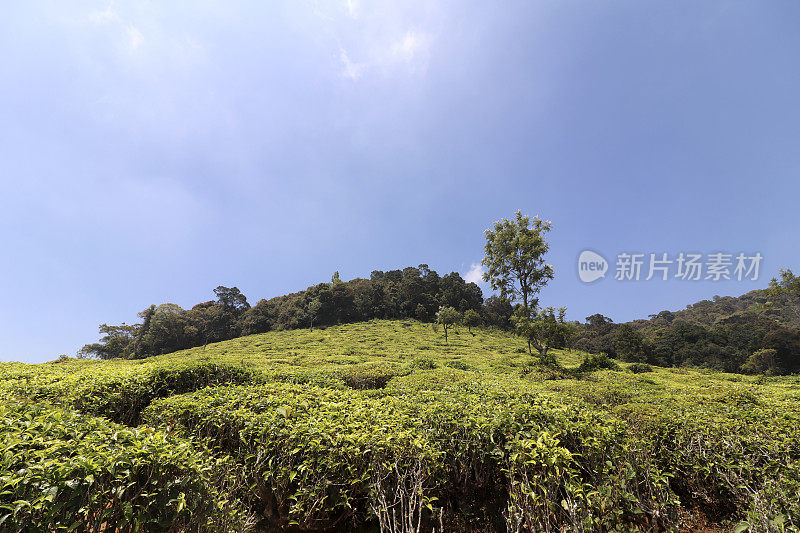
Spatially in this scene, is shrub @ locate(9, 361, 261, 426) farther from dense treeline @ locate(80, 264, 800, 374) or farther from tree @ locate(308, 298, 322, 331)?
tree @ locate(308, 298, 322, 331)

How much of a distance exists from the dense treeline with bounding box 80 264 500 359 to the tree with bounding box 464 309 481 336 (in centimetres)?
510

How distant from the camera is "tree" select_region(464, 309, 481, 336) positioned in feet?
154

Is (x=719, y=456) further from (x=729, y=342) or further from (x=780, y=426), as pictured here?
(x=729, y=342)

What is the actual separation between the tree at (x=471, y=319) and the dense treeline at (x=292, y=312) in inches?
201

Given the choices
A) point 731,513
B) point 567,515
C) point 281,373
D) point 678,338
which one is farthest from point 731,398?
point 678,338

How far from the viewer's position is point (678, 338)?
143 feet

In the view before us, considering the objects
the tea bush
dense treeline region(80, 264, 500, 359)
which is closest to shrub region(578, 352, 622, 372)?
the tea bush

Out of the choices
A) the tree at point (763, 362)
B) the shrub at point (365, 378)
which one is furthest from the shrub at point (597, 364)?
the tree at point (763, 362)

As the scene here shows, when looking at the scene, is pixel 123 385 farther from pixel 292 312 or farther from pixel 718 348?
pixel 718 348

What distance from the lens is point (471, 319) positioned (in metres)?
48.8

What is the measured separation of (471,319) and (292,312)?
32.3 m

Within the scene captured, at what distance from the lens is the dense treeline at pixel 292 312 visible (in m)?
47.5

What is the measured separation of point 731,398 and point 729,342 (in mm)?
50691

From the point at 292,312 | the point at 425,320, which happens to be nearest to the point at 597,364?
the point at 425,320
